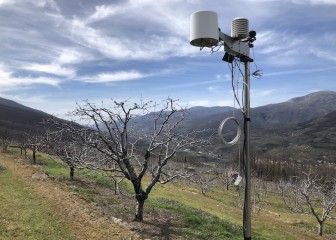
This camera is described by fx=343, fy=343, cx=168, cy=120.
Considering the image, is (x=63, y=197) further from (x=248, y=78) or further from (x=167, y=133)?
(x=248, y=78)

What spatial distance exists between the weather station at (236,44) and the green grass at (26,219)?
10.6 meters

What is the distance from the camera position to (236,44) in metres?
10.8

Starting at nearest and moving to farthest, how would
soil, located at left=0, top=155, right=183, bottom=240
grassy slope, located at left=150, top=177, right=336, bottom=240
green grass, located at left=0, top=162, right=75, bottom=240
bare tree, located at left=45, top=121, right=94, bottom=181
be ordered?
green grass, located at left=0, top=162, right=75, bottom=240
soil, located at left=0, top=155, right=183, bottom=240
bare tree, located at left=45, top=121, right=94, bottom=181
grassy slope, located at left=150, top=177, right=336, bottom=240

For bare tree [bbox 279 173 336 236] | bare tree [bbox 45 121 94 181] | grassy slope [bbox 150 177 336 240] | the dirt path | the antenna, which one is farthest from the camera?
bare tree [bbox 279 173 336 236]

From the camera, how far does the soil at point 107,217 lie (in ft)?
59.2

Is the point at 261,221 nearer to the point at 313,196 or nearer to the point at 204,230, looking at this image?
the point at 204,230

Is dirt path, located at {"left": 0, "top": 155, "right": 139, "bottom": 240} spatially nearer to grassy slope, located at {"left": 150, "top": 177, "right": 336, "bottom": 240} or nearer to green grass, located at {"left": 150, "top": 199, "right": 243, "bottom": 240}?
green grass, located at {"left": 150, "top": 199, "right": 243, "bottom": 240}

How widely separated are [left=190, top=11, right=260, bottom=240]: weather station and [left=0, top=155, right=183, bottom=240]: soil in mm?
8449

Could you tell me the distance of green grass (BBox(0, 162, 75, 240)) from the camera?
675 inches

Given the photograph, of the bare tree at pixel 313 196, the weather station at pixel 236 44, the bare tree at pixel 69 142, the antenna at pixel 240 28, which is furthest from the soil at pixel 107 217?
the bare tree at pixel 313 196

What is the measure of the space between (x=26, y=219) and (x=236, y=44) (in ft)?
51.4

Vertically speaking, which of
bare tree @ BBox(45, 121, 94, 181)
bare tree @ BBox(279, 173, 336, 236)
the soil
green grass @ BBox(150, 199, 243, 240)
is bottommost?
bare tree @ BBox(279, 173, 336, 236)

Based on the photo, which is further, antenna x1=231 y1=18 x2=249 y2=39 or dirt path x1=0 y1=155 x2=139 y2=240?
dirt path x1=0 y1=155 x2=139 y2=240

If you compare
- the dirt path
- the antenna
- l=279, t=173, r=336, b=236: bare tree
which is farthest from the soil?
l=279, t=173, r=336, b=236: bare tree
